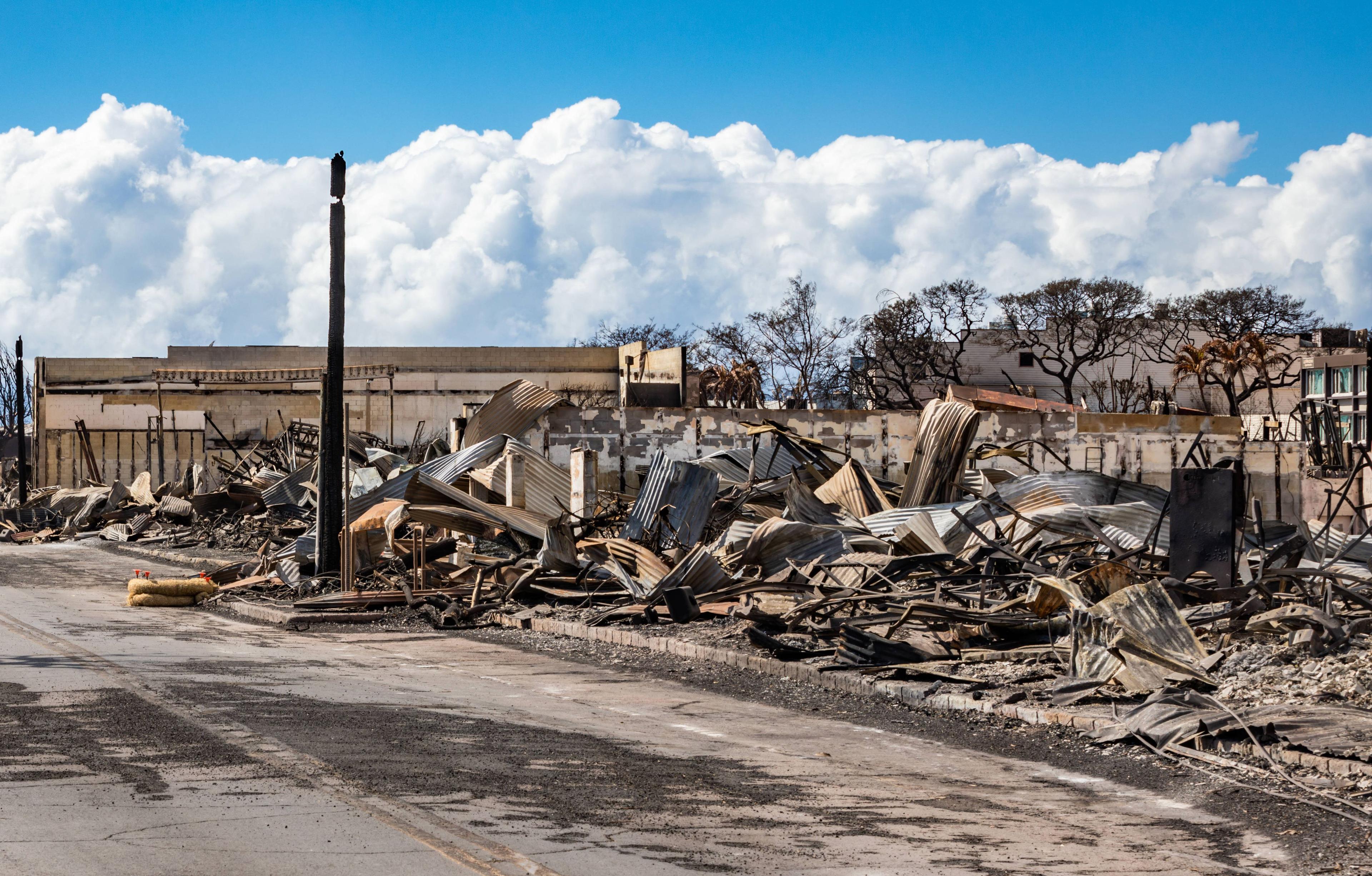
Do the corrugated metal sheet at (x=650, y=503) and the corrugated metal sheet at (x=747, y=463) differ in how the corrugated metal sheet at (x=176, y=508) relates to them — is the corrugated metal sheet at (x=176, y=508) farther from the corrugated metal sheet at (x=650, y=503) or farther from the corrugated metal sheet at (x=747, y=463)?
the corrugated metal sheet at (x=650, y=503)

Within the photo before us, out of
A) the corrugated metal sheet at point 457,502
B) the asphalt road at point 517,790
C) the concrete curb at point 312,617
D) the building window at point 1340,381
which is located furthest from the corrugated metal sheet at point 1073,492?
the building window at point 1340,381

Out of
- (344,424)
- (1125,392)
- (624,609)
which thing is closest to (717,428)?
(344,424)

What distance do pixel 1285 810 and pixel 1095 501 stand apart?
459 inches

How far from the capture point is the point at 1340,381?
177ft

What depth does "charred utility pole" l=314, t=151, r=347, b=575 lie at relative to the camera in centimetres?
1703

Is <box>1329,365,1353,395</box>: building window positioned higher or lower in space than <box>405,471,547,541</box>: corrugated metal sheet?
higher

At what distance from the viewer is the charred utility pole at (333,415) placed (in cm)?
1703

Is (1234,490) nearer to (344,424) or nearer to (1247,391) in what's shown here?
(344,424)

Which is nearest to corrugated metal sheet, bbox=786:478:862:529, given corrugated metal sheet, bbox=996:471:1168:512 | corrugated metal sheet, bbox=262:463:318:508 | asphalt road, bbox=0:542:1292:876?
corrugated metal sheet, bbox=996:471:1168:512

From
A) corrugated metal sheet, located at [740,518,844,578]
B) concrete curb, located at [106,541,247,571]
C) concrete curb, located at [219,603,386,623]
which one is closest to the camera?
concrete curb, located at [219,603,386,623]

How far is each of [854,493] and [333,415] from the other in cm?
722

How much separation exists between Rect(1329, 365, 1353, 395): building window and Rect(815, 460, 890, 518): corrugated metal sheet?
4162 centimetres

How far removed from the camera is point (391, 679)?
9.91 meters

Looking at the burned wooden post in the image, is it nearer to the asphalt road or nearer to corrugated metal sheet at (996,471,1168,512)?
corrugated metal sheet at (996,471,1168,512)
